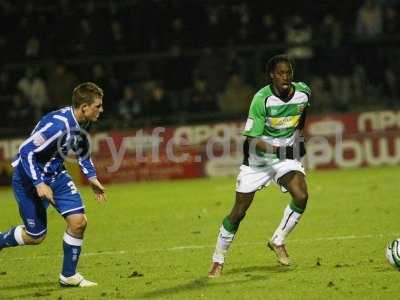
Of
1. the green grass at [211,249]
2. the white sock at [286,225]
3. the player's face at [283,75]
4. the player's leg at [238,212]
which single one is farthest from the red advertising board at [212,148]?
the player's face at [283,75]

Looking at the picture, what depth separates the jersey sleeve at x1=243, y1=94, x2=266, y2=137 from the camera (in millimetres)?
9211

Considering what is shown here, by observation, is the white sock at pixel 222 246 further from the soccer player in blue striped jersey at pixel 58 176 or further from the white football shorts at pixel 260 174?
the soccer player in blue striped jersey at pixel 58 176

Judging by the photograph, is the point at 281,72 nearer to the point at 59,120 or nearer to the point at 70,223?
the point at 59,120

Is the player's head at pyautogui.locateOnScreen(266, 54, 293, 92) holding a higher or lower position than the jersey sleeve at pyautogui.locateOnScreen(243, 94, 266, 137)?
higher

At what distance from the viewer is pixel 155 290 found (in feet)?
28.1

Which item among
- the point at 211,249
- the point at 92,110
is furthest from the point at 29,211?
the point at 211,249

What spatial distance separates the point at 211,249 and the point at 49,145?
3.34 metres

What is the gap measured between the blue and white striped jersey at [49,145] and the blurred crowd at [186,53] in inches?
482

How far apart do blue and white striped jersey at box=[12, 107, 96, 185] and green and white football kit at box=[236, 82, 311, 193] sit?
174 cm

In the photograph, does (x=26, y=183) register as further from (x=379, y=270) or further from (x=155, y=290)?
(x=379, y=270)

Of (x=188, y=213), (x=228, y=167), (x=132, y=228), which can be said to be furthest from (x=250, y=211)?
(x=228, y=167)

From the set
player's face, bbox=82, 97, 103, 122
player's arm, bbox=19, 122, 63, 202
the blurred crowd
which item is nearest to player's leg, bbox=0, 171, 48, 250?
player's arm, bbox=19, 122, 63, 202

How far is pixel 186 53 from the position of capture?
71.9ft

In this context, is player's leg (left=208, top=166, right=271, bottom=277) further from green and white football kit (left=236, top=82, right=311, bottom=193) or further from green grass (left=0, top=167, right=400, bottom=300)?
green grass (left=0, top=167, right=400, bottom=300)
